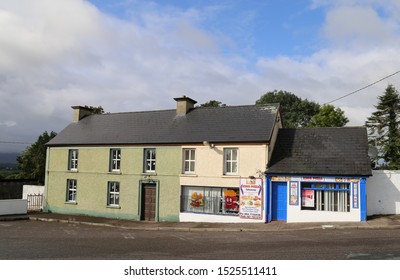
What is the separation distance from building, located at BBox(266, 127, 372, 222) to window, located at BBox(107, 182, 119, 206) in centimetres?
1025

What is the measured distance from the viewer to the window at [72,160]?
80.1ft

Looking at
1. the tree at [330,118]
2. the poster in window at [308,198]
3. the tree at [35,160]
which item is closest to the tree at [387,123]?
the tree at [330,118]

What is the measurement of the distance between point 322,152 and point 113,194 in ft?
44.8

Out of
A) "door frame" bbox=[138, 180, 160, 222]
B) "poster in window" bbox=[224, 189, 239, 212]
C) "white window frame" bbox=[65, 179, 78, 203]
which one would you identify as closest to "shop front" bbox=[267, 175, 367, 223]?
"poster in window" bbox=[224, 189, 239, 212]

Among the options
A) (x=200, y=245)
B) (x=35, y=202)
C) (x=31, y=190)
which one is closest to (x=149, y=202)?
(x=200, y=245)

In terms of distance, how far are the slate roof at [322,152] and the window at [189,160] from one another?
187 inches

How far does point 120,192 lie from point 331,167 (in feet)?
43.2

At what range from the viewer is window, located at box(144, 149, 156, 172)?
21578 mm

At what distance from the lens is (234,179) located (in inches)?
751

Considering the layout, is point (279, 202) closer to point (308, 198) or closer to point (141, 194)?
point (308, 198)

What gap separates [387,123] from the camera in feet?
103

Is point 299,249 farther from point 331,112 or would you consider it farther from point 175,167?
point 331,112

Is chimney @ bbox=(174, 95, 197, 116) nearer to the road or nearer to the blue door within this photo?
the blue door

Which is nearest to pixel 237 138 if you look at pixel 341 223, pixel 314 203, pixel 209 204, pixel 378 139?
pixel 209 204
